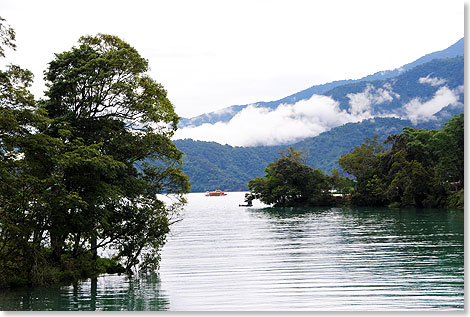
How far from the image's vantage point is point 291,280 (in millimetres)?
21375

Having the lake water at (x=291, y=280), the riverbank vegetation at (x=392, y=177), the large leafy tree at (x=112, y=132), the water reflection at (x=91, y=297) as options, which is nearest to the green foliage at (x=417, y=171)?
the riverbank vegetation at (x=392, y=177)

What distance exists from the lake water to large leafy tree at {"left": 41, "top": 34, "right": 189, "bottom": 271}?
233 cm

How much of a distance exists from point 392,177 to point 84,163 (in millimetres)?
66495

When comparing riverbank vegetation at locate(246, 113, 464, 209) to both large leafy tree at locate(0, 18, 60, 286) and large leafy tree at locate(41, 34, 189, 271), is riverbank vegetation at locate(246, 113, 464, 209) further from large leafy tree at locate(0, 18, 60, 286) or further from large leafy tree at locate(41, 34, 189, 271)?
large leafy tree at locate(0, 18, 60, 286)

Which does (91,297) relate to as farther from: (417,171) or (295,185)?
(295,185)

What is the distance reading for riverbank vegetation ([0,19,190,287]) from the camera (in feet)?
57.7

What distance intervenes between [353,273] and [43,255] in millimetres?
12791

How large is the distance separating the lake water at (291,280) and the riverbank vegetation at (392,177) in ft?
104

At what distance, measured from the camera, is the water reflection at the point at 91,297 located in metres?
16.3

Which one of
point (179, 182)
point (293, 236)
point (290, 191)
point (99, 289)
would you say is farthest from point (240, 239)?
point (290, 191)

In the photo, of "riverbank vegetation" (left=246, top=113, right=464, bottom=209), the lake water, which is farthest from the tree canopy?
the lake water

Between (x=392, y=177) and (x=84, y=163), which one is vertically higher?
(x=84, y=163)

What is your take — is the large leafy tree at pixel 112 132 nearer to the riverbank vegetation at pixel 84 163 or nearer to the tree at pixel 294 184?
the riverbank vegetation at pixel 84 163

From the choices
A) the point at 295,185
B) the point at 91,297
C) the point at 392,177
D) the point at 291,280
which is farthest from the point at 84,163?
the point at 295,185
